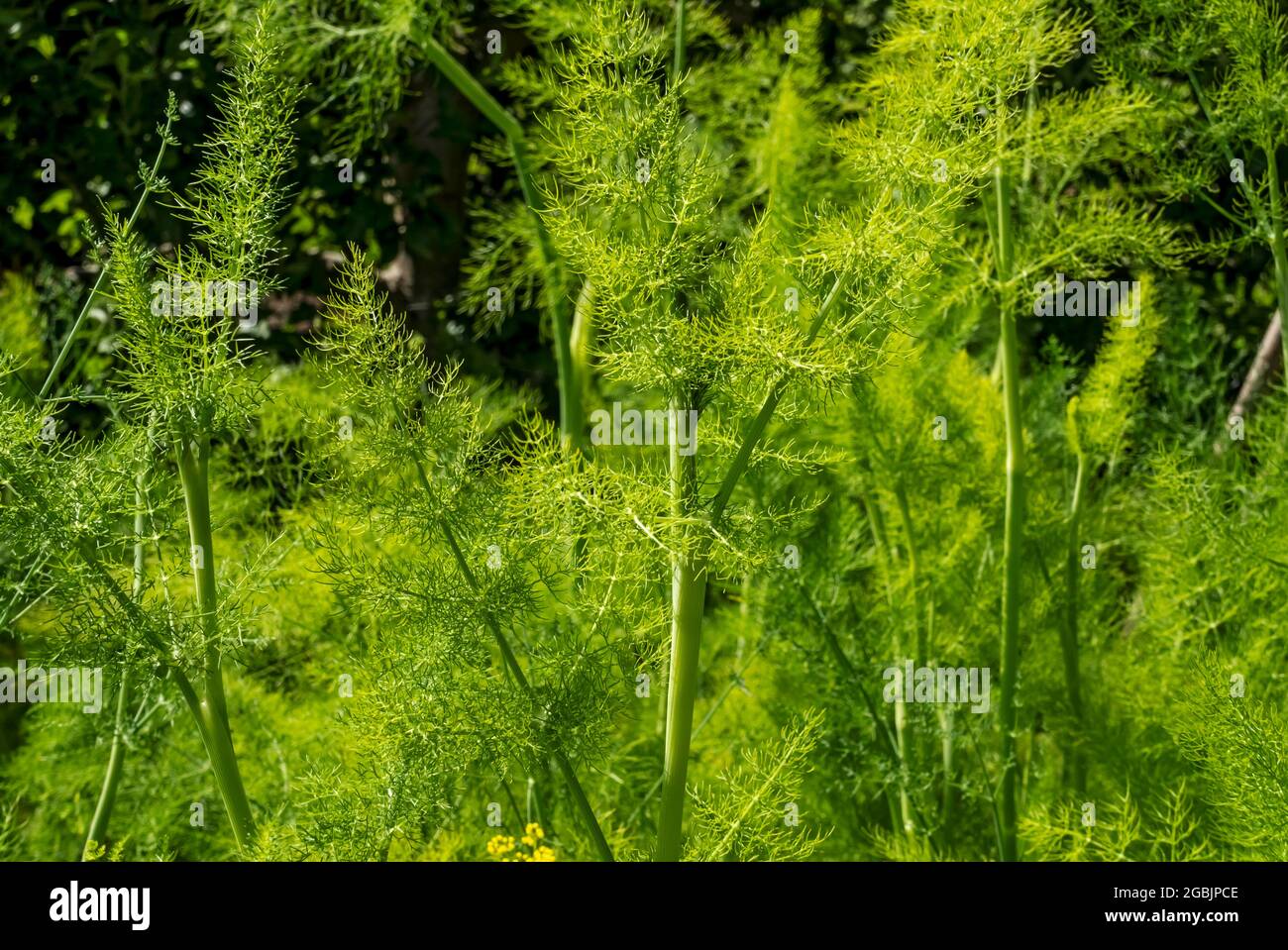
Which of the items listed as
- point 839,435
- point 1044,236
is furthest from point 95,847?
point 1044,236

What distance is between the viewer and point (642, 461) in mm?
1277

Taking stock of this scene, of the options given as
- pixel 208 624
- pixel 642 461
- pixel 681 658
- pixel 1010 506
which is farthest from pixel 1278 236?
pixel 208 624

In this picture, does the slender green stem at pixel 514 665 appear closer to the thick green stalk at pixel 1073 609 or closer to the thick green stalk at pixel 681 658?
the thick green stalk at pixel 681 658

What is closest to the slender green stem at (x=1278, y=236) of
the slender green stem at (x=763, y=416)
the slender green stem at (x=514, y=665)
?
the slender green stem at (x=763, y=416)

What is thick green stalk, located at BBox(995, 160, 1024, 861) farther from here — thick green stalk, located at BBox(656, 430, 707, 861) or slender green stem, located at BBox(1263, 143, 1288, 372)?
thick green stalk, located at BBox(656, 430, 707, 861)

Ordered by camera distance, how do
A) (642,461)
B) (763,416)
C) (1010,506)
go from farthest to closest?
(1010,506) < (642,461) < (763,416)

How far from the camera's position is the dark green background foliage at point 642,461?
99 cm

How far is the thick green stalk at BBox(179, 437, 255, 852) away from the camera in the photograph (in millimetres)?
986

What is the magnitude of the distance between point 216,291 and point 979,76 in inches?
25.1

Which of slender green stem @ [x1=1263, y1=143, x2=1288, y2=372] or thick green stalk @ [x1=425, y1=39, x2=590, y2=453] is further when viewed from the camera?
thick green stalk @ [x1=425, y1=39, x2=590, y2=453]

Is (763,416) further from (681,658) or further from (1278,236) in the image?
(1278,236)

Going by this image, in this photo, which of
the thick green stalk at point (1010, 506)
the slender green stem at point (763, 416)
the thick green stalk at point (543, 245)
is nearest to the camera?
the slender green stem at point (763, 416)

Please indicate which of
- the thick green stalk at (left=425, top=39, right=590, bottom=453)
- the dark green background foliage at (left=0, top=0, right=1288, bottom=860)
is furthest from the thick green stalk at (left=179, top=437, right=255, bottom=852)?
the thick green stalk at (left=425, top=39, right=590, bottom=453)

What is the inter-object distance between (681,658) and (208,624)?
0.36 metres
